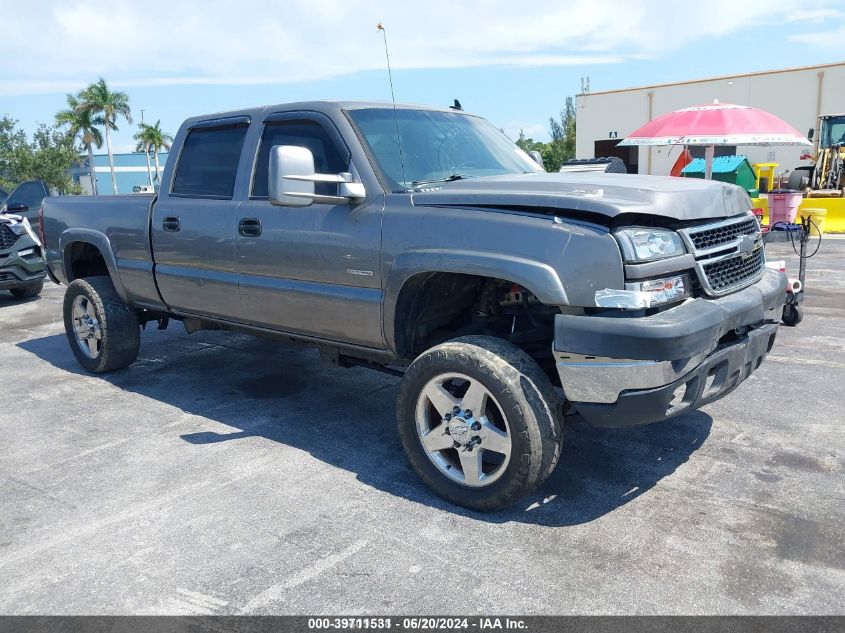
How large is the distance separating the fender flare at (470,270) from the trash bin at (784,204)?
650 cm

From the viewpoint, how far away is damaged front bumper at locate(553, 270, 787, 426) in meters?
3.00

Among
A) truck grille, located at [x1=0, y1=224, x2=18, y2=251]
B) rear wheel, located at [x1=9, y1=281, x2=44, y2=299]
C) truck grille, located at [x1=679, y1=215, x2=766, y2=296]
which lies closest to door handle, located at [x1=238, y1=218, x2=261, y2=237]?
truck grille, located at [x1=679, y1=215, x2=766, y2=296]

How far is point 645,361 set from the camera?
301 centimetres

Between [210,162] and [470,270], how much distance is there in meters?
2.46

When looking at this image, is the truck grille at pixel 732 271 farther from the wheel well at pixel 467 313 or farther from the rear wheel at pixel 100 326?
the rear wheel at pixel 100 326


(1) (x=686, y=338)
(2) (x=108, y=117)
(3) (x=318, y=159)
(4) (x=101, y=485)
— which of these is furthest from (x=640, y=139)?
(2) (x=108, y=117)

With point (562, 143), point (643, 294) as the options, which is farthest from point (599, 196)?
point (562, 143)

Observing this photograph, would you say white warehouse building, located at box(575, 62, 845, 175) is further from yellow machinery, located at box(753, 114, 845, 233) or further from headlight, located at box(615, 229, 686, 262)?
headlight, located at box(615, 229, 686, 262)

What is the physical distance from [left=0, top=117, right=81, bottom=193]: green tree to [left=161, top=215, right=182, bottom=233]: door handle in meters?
50.6

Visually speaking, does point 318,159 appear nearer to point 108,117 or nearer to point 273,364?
point 273,364

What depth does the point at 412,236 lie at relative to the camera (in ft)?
11.9

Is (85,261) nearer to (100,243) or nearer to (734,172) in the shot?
(100,243)

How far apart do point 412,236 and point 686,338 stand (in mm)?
1383

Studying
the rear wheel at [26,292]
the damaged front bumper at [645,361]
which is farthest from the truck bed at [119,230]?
the rear wheel at [26,292]
